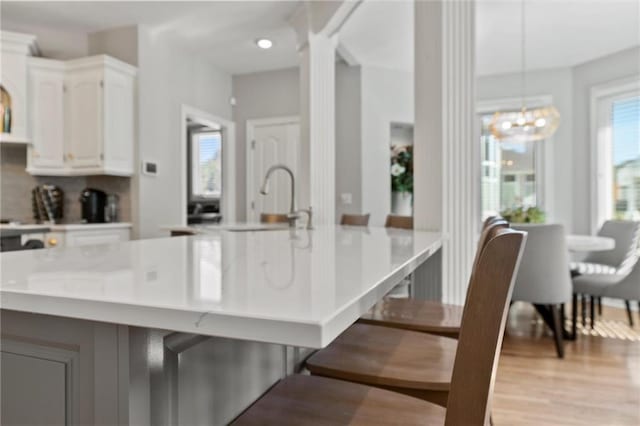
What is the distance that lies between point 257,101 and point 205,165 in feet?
7.13

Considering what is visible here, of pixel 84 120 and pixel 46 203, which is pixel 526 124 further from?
pixel 46 203

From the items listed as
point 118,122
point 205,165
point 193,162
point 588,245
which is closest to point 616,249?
point 588,245

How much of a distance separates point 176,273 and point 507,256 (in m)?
0.53

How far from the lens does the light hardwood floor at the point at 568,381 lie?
6.66 ft

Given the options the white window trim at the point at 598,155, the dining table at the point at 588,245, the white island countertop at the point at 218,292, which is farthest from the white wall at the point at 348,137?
the white island countertop at the point at 218,292

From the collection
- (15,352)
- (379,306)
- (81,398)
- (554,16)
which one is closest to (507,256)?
(81,398)

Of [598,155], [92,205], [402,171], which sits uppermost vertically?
[598,155]

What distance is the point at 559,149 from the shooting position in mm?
5098

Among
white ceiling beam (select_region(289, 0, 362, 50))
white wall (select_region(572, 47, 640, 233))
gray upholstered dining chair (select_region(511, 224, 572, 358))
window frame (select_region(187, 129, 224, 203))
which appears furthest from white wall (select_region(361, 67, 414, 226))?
window frame (select_region(187, 129, 224, 203))

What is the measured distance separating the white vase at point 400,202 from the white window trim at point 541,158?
136 centimetres

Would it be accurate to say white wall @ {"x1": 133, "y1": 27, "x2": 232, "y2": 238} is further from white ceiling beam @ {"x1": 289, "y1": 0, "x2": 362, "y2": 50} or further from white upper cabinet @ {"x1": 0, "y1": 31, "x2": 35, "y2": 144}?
white ceiling beam @ {"x1": 289, "y1": 0, "x2": 362, "y2": 50}

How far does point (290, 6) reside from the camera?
12.3 feet

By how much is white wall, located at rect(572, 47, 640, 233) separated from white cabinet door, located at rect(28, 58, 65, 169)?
5.70 m

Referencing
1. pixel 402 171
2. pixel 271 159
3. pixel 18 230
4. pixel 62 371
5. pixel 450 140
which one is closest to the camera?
pixel 62 371
